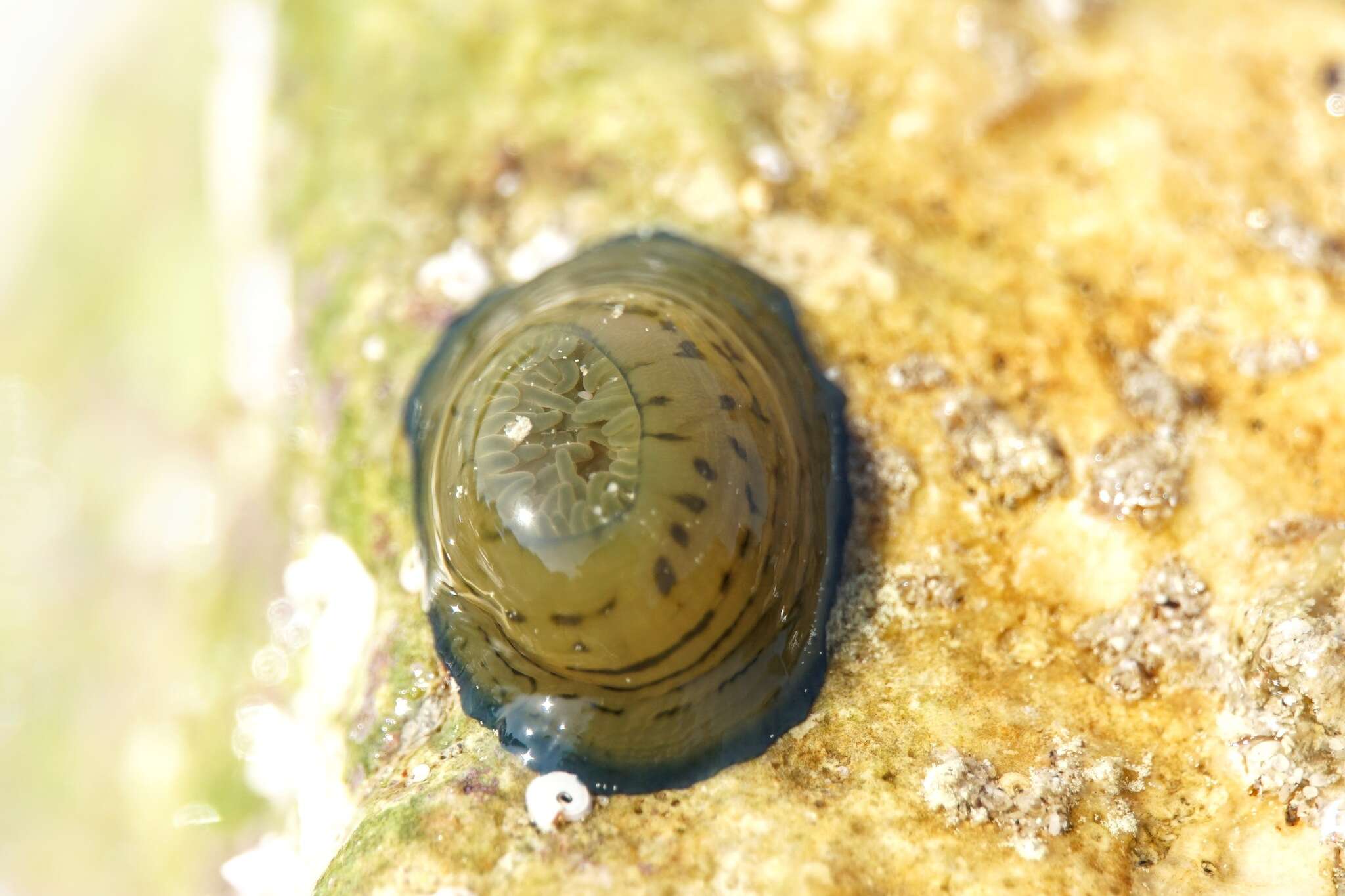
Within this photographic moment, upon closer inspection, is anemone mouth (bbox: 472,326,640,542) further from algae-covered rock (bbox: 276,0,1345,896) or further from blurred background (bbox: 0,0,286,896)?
blurred background (bbox: 0,0,286,896)

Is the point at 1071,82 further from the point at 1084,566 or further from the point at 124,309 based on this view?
the point at 124,309

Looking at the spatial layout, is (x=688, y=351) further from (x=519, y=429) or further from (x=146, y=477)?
(x=146, y=477)

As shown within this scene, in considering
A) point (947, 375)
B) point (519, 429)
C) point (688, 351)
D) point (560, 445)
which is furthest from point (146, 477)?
point (947, 375)

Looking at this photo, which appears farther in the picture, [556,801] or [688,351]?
[688,351]

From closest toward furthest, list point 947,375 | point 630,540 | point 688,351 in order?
point 630,540, point 688,351, point 947,375

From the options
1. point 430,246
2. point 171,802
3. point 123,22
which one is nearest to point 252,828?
point 171,802

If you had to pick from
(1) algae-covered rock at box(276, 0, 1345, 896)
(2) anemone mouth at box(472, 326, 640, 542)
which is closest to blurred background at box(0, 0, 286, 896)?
(1) algae-covered rock at box(276, 0, 1345, 896)
